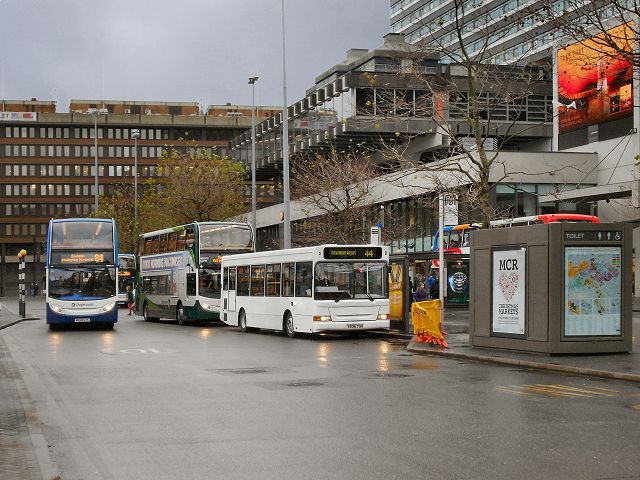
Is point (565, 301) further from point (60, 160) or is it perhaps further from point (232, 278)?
point (60, 160)

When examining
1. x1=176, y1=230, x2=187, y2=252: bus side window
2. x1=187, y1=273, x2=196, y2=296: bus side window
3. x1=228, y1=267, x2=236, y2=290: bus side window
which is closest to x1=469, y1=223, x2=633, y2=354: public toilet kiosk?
x1=228, y1=267, x2=236, y2=290: bus side window

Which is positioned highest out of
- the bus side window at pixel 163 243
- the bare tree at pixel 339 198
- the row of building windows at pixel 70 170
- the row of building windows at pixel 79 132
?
the row of building windows at pixel 79 132

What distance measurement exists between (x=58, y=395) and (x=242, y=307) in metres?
19.0

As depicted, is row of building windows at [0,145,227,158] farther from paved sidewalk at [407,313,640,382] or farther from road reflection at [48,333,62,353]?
paved sidewalk at [407,313,640,382]

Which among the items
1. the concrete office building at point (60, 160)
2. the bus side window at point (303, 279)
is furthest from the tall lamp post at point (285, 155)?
the concrete office building at point (60, 160)

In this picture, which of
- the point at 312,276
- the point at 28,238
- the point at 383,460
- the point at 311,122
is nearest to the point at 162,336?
the point at 312,276

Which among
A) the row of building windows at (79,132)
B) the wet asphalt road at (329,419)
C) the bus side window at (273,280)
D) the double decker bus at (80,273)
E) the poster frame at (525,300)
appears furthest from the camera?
the row of building windows at (79,132)

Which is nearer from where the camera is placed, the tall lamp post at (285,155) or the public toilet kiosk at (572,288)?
the public toilet kiosk at (572,288)

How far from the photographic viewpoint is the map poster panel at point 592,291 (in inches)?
749

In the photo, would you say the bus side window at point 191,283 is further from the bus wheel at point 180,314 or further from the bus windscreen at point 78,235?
the bus windscreen at point 78,235

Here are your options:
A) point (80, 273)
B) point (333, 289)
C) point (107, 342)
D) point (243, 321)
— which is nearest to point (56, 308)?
point (80, 273)

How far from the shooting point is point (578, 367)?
1683 centimetres

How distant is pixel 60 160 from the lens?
144750mm

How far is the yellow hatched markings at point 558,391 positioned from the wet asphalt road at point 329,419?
0.09 ft
